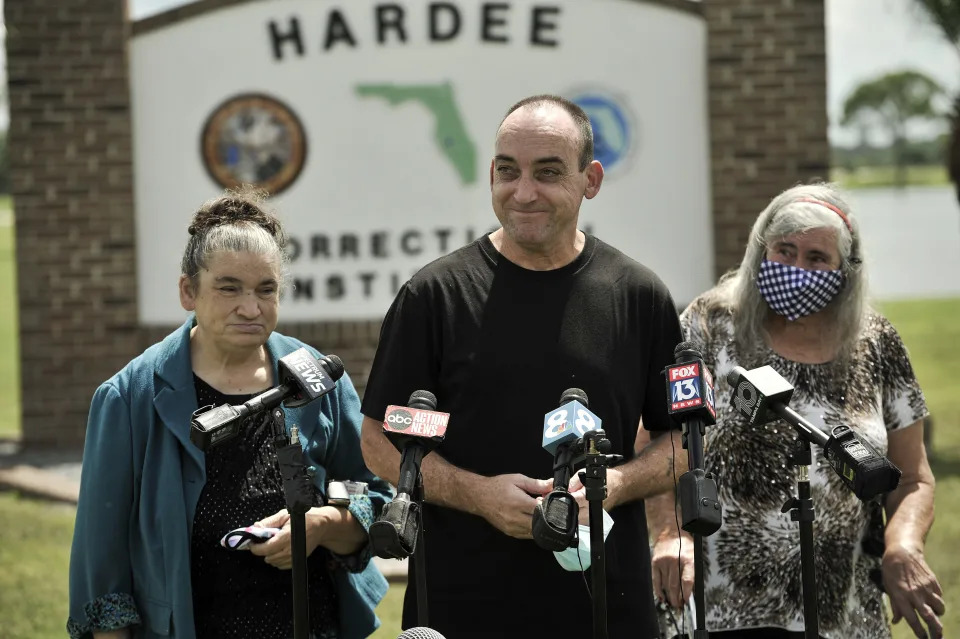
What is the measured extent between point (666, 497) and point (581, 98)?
21.1 ft

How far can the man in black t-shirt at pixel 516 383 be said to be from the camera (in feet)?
10.5

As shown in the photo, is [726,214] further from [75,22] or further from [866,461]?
[866,461]

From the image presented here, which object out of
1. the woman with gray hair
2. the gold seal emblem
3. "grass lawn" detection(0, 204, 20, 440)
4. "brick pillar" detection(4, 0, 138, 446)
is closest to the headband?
the woman with gray hair

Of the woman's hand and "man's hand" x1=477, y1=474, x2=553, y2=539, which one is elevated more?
"man's hand" x1=477, y1=474, x2=553, y2=539

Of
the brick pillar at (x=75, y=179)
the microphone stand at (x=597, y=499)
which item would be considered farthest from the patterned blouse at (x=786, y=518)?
the brick pillar at (x=75, y=179)

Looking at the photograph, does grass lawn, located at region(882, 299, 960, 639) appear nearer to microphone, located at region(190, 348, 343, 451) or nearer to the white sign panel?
the white sign panel

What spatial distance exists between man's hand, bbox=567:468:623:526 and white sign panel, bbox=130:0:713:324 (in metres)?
6.73

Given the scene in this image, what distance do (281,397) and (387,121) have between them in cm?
712

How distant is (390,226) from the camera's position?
9844 mm

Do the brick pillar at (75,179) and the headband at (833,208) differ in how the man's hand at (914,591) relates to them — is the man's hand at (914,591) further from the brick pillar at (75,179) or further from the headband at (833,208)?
the brick pillar at (75,179)

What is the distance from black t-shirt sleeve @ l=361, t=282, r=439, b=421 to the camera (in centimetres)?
320

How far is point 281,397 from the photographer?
2.92 m

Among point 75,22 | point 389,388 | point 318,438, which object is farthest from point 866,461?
point 75,22

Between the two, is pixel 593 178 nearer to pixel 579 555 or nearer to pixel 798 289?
pixel 798 289
